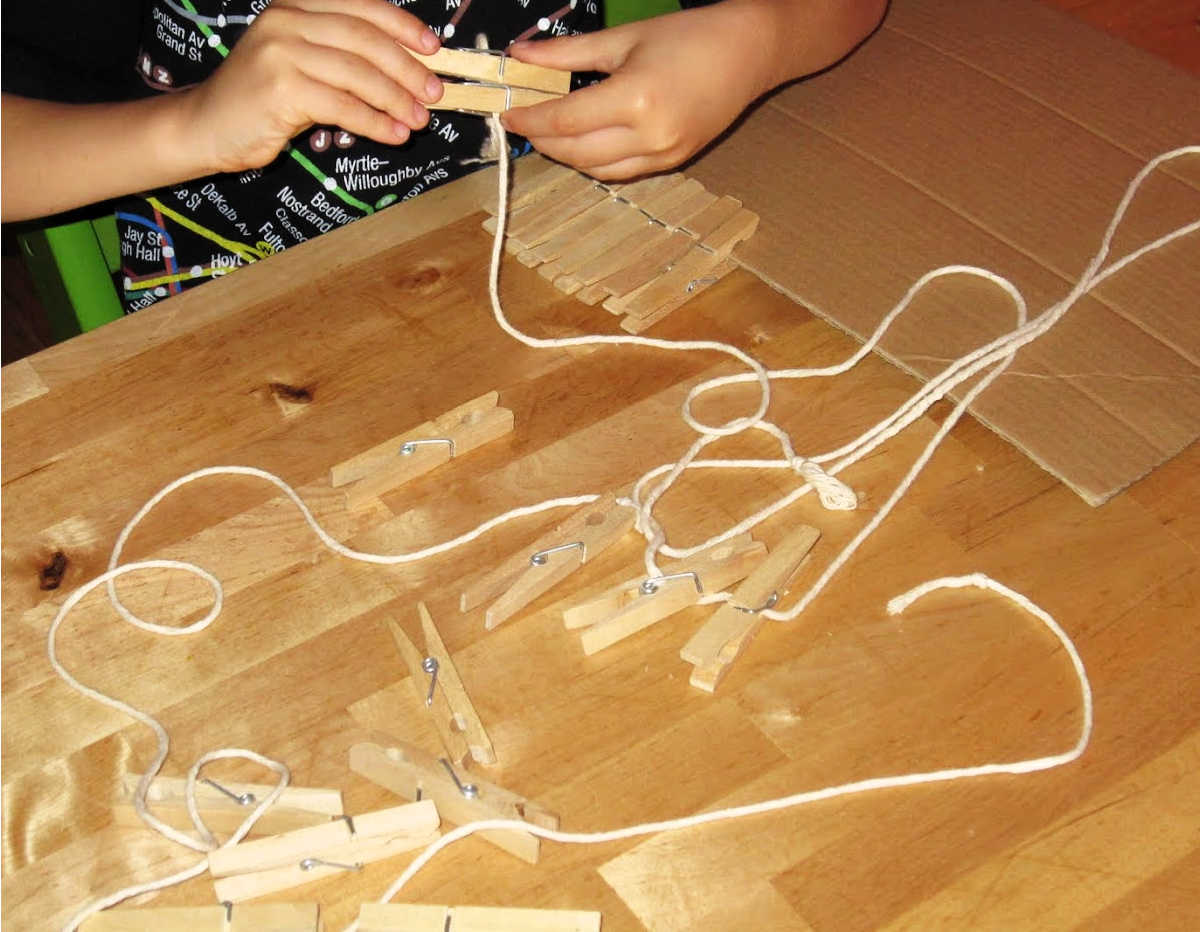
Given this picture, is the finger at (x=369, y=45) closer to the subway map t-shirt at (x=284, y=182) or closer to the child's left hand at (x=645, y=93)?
the child's left hand at (x=645, y=93)

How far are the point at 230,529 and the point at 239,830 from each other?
231 millimetres

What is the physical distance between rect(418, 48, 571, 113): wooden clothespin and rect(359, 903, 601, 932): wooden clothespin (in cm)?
58

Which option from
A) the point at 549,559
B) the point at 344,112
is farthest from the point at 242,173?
the point at 549,559

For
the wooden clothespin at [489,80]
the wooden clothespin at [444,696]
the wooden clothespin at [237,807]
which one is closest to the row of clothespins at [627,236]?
the wooden clothespin at [489,80]

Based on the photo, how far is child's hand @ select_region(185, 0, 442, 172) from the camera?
968 millimetres

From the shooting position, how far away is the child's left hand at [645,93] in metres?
1.04

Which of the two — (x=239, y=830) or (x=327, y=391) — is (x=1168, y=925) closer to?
(x=239, y=830)

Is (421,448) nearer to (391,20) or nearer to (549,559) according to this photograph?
(549,559)

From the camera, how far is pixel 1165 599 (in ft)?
2.72

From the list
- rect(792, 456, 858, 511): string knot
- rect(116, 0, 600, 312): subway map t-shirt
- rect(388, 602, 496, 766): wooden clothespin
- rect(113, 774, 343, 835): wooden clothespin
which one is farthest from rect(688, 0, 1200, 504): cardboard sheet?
rect(113, 774, 343, 835): wooden clothespin

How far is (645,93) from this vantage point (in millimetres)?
1053

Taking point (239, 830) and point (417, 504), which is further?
point (417, 504)

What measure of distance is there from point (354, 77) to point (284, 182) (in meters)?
0.31

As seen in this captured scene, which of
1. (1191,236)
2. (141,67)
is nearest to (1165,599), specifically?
(1191,236)
